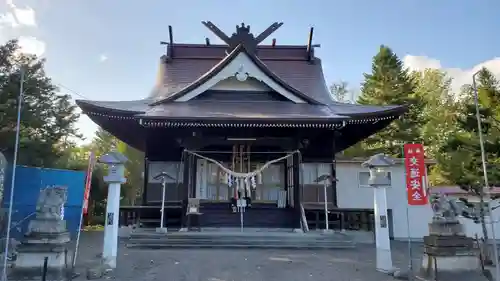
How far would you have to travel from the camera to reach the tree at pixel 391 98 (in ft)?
67.5

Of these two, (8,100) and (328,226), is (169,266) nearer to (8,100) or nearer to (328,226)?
(328,226)

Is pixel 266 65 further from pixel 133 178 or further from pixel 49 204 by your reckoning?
pixel 133 178

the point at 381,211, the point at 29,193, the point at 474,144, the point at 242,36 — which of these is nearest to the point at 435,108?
the point at 474,144

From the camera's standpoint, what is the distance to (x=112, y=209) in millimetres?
6234

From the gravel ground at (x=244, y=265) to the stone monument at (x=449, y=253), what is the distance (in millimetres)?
757

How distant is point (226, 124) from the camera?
10.2m

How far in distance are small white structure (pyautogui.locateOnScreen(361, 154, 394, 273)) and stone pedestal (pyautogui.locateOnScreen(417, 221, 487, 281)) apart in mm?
825

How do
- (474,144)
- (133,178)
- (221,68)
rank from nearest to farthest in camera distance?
(221,68) → (474,144) → (133,178)

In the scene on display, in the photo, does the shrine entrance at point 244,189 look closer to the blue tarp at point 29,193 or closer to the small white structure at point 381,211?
the blue tarp at point 29,193

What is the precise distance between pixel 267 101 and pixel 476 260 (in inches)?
319

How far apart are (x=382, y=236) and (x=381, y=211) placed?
17.2 inches

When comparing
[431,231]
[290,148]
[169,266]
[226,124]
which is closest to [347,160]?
[290,148]

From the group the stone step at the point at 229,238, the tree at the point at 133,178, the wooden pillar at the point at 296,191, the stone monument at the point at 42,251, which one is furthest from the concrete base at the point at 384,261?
the tree at the point at 133,178

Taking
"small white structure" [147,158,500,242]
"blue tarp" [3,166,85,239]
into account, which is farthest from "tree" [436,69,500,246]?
"blue tarp" [3,166,85,239]
